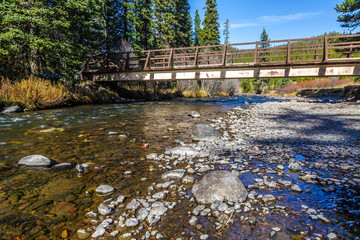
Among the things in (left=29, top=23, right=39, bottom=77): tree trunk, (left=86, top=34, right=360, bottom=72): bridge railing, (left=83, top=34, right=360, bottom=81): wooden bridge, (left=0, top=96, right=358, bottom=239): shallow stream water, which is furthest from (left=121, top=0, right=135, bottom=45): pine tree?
(left=0, top=96, right=358, bottom=239): shallow stream water

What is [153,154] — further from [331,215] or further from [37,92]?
[37,92]

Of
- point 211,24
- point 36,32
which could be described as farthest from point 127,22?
point 211,24

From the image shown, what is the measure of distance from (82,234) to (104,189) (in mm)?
790

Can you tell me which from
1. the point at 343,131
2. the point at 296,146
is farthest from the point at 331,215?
the point at 343,131

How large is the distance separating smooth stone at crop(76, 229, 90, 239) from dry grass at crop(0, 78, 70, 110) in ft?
38.2

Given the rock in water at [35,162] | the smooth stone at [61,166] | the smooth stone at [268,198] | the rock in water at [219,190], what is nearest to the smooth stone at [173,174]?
the rock in water at [219,190]

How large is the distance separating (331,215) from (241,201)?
92 cm

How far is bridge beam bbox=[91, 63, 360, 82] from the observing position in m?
12.2

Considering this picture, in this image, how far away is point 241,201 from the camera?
2.30m

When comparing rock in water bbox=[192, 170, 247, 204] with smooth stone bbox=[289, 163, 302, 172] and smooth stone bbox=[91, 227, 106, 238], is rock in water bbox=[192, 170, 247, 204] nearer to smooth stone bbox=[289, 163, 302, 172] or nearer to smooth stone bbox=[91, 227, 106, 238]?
smooth stone bbox=[91, 227, 106, 238]

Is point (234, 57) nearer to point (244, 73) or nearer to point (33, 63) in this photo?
point (244, 73)

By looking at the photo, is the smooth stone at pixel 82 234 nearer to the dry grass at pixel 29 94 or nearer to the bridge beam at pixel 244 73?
Result: the dry grass at pixel 29 94

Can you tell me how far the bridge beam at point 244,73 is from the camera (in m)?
12.2

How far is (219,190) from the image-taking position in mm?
2393
